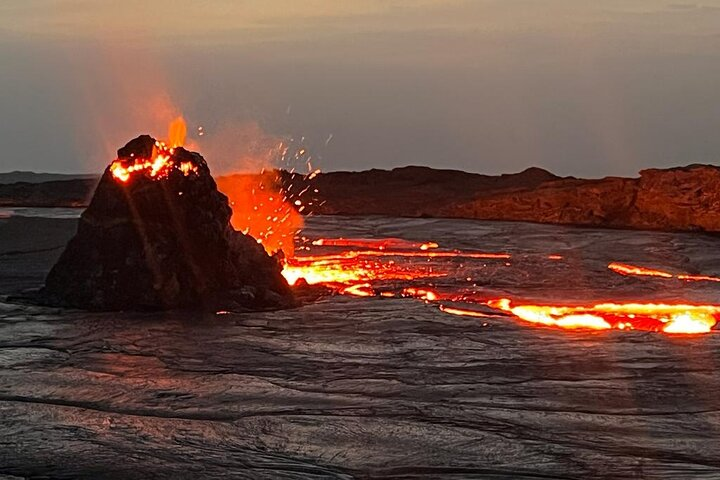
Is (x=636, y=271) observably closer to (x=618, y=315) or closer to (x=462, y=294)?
(x=462, y=294)

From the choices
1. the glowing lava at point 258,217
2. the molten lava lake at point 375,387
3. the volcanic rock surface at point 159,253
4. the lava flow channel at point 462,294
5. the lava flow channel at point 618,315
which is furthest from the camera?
the glowing lava at point 258,217

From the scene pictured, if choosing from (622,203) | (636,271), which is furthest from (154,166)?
(622,203)

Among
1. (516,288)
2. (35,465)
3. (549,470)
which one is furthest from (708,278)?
(35,465)

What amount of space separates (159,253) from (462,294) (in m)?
4.05

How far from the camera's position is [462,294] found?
14.2 metres

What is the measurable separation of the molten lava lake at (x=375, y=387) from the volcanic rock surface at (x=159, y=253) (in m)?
0.57

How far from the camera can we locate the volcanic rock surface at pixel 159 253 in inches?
521

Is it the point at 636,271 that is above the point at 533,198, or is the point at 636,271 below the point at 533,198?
below

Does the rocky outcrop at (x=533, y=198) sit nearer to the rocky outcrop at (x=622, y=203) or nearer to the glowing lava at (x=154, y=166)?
the rocky outcrop at (x=622, y=203)

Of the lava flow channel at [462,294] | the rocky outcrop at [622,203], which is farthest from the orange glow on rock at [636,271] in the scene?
the rocky outcrop at [622,203]

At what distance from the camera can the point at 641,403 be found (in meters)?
8.41

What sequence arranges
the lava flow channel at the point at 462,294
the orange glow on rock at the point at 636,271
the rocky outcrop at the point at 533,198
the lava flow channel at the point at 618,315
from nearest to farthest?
the lava flow channel at the point at 618,315
the lava flow channel at the point at 462,294
the orange glow on rock at the point at 636,271
the rocky outcrop at the point at 533,198

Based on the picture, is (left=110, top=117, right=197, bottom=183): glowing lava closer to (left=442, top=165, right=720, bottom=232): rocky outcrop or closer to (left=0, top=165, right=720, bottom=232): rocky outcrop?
(left=0, top=165, right=720, bottom=232): rocky outcrop

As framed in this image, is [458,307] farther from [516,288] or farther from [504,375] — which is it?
[504,375]
